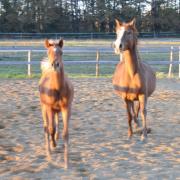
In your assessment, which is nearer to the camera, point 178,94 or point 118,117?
point 118,117

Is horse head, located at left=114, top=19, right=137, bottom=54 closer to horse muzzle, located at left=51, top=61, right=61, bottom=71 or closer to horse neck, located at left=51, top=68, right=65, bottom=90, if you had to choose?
horse neck, located at left=51, top=68, right=65, bottom=90

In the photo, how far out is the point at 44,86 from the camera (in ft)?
18.0

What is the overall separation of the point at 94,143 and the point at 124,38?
1.61 m

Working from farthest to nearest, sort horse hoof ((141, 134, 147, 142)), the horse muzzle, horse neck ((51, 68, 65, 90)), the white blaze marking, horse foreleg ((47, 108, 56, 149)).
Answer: horse hoof ((141, 134, 147, 142)) → the white blaze marking → horse foreleg ((47, 108, 56, 149)) → horse neck ((51, 68, 65, 90)) → the horse muzzle

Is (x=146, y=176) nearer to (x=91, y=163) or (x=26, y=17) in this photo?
(x=91, y=163)

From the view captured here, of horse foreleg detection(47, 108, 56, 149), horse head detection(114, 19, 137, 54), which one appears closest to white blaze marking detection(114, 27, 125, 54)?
horse head detection(114, 19, 137, 54)

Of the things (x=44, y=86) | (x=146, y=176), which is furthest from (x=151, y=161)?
(x=44, y=86)

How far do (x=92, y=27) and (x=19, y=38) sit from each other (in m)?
11.6

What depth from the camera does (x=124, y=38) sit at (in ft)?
20.3

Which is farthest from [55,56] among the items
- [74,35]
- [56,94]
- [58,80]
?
[74,35]

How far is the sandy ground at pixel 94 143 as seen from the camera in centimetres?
489

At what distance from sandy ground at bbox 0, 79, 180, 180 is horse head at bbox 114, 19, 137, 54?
1410 mm

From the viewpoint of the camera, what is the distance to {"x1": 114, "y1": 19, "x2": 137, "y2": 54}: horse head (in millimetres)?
6062

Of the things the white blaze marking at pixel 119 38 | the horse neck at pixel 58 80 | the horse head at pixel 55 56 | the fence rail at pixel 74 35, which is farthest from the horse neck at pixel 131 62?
the fence rail at pixel 74 35
